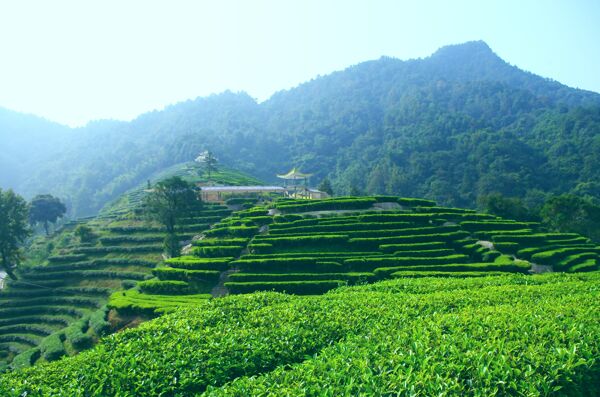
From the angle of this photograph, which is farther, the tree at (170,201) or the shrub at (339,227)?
the tree at (170,201)

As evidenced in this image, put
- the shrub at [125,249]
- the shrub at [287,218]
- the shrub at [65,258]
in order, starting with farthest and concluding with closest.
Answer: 1. the shrub at [125,249]
2. the shrub at [65,258]
3. the shrub at [287,218]

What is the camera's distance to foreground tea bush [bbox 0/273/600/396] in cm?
818

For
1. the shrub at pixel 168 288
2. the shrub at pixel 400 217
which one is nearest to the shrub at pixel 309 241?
the shrub at pixel 400 217

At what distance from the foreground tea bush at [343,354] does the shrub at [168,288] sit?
17.2 metres

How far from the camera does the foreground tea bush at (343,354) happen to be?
8180mm

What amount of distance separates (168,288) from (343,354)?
25.7 meters

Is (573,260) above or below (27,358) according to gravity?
above

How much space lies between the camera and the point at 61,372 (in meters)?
11.5

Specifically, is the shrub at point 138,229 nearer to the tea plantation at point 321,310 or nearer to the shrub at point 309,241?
the tea plantation at point 321,310

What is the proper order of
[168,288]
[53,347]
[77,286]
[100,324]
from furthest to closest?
[77,286] < [168,288] < [100,324] < [53,347]

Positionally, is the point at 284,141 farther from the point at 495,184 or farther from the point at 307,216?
→ the point at 307,216

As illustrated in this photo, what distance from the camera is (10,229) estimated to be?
147 ft

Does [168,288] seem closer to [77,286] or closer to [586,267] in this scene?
[77,286]

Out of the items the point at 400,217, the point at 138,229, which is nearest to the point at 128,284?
the point at 138,229
